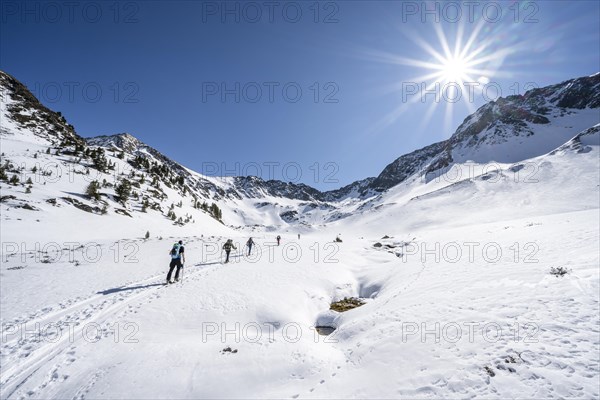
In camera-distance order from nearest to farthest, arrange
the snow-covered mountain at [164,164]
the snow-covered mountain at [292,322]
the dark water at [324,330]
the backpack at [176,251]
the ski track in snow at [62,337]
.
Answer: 1. the snow-covered mountain at [292,322]
2. the ski track in snow at [62,337]
3. the dark water at [324,330]
4. the backpack at [176,251]
5. the snow-covered mountain at [164,164]

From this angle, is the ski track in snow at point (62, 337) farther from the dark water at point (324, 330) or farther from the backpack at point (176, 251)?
the dark water at point (324, 330)

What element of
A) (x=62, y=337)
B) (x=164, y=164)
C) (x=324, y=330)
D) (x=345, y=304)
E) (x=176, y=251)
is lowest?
(x=324, y=330)

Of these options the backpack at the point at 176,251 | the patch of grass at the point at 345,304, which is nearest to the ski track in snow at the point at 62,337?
the backpack at the point at 176,251

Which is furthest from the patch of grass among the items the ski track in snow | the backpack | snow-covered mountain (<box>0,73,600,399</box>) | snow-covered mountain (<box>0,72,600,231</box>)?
snow-covered mountain (<box>0,72,600,231</box>)

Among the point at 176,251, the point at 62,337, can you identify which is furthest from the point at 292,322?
the point at 176,251

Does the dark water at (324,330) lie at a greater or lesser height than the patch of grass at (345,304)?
lesser

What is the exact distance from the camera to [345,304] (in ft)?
47.1

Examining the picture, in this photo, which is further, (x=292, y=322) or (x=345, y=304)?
(x=345, y=304)

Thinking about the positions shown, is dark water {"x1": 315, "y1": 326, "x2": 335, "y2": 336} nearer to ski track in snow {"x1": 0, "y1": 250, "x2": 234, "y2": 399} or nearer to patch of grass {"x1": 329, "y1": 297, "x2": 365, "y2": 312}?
patch of grass {"x1": 329, "y1": 297, "x2": 365, "y2": 312}

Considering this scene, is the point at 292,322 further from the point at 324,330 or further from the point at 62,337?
the point at 62,337

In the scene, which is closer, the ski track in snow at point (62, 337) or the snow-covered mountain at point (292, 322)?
the snow-covered mountain at point (292, 322)

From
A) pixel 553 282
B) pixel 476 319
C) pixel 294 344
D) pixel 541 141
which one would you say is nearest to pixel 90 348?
pixel 294 344

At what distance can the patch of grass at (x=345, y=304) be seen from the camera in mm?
13768

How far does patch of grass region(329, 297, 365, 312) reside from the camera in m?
13.8
